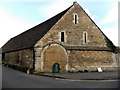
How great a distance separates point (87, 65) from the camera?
2655cm

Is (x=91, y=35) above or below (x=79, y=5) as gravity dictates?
below

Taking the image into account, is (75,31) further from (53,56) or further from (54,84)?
(54,84)

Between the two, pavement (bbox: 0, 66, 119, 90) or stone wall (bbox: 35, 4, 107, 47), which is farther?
stone wall (bbox: 35, 4, 107, 47)

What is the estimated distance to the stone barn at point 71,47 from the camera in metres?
24.8

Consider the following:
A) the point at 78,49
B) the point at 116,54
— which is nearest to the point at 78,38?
the point at 78,49

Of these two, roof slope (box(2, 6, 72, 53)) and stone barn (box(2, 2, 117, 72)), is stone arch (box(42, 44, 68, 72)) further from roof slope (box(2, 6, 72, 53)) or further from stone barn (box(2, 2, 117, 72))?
roof slope (box(2, 6, 72, 53))

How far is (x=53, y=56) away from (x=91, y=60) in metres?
5.62

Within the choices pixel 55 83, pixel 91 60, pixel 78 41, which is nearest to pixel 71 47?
pixel 78 41

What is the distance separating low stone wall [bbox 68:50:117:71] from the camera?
25.9 meters

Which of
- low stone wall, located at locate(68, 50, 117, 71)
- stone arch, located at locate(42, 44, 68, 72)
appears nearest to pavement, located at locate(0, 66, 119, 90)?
stone arch, located at locate(42, 44, 68, 72)

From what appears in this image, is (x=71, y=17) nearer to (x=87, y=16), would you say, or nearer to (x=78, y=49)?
(x=87, y=16)

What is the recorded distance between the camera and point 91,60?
26859mm

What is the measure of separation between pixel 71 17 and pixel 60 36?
3.28 metres

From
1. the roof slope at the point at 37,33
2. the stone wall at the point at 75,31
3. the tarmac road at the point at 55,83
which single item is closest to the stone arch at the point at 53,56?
the stone wall at the point at 75,31
